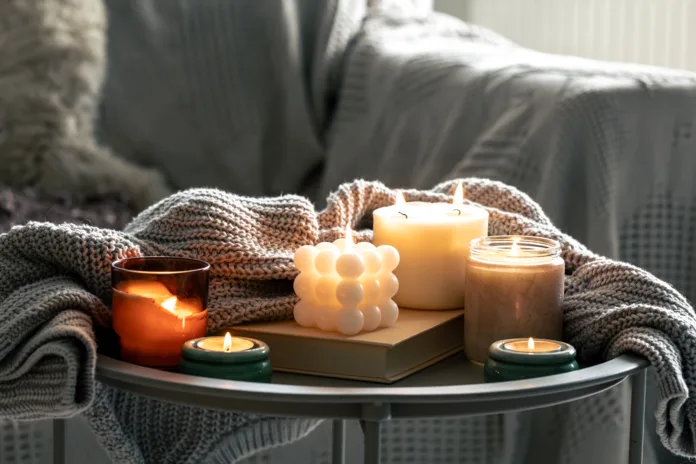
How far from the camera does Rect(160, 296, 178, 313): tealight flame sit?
71 cm

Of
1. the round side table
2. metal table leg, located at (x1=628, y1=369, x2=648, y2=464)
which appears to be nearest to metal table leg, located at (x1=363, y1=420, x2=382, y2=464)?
the round side table

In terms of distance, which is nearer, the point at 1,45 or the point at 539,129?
the point at 539,129

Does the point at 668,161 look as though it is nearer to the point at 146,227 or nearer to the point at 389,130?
the point at 389,130

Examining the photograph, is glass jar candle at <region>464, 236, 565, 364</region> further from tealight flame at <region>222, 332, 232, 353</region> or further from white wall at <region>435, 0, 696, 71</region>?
white wall at <region>435, 0, 696, 71</region>

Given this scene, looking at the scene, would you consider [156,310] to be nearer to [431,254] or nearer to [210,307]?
[210,307]

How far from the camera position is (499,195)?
3.17ft

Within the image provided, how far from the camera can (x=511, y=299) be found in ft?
2.46

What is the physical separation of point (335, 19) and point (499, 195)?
A: 937 mm

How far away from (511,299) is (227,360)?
8.5 inches

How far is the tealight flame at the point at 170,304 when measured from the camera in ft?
2.33

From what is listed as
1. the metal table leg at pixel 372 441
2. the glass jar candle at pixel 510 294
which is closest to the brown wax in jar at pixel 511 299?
the glass jar candle at pixel 510 294

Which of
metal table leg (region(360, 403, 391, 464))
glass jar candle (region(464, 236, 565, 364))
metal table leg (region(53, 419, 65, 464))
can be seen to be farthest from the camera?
metal table leg (region(53, 419, 65, 464))

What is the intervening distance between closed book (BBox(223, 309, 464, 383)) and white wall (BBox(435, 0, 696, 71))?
1553mm

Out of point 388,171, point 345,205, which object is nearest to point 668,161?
point 388,171
